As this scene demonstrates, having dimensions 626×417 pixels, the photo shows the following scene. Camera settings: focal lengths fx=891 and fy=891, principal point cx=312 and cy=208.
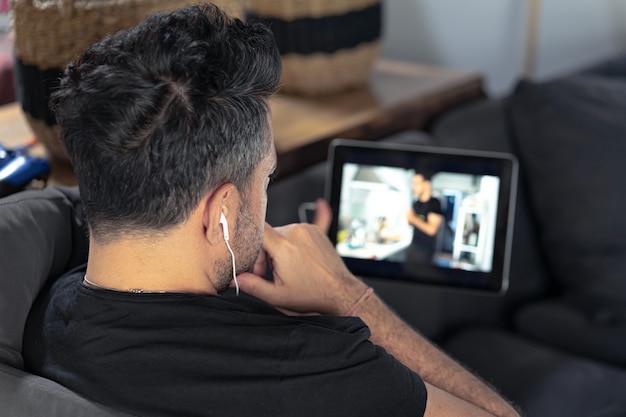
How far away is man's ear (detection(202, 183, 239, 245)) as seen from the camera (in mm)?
944

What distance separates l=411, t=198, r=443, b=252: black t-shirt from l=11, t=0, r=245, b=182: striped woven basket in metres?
0.48

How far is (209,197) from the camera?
0.94 metres

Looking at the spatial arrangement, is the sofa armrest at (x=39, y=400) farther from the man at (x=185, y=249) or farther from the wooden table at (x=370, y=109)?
the wooden table at (x=370, y=109)

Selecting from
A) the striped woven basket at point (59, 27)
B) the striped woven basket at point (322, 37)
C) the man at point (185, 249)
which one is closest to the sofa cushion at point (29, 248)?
the man at point (185, 249)

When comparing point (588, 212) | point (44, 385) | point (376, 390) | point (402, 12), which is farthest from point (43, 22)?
point (402, 12)

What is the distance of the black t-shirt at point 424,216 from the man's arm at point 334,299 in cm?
31

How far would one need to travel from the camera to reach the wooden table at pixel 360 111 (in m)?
1.77

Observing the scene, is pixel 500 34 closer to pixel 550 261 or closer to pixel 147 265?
pixel 550 261

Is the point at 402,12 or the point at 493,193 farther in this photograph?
the point at 402,12

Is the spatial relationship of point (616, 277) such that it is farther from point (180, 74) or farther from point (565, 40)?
point (180, 74)

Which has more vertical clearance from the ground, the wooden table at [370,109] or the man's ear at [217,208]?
the man's ear at [217,208]

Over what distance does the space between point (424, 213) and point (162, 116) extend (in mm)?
737

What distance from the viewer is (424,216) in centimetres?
153

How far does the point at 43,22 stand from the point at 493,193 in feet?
2.67
